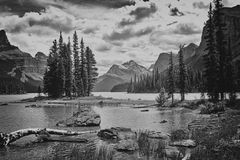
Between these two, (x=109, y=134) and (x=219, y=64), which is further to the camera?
(x=219, y=64)

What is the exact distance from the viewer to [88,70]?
87.5m

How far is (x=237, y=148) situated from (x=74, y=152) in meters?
7.30

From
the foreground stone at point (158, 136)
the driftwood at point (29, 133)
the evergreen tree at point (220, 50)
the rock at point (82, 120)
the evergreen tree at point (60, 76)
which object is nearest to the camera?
the driftwood at point (29, 133)

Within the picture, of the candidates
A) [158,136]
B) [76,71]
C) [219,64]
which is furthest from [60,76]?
[158,136]

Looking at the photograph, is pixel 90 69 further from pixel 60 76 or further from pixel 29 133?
pixel 29 133

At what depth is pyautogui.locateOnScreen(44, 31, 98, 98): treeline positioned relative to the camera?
7450 cm

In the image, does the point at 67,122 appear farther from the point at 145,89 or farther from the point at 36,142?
the point at 145,89

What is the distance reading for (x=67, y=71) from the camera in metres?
78.1

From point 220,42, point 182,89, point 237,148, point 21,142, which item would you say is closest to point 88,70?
point 182,89

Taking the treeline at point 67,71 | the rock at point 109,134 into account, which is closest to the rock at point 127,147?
the rock at point 109,134

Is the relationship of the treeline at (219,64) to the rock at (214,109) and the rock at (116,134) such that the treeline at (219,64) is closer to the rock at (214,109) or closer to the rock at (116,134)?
the rock at (214,109)

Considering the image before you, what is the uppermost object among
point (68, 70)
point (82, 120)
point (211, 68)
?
point (68, 70)

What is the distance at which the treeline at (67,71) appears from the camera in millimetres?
74500

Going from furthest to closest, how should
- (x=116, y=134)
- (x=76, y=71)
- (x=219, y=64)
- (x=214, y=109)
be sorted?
1. (x=76, y=71)
2. (x=219, y=64)
3. (x=214, y=109)
4. (x=116, y=134)
